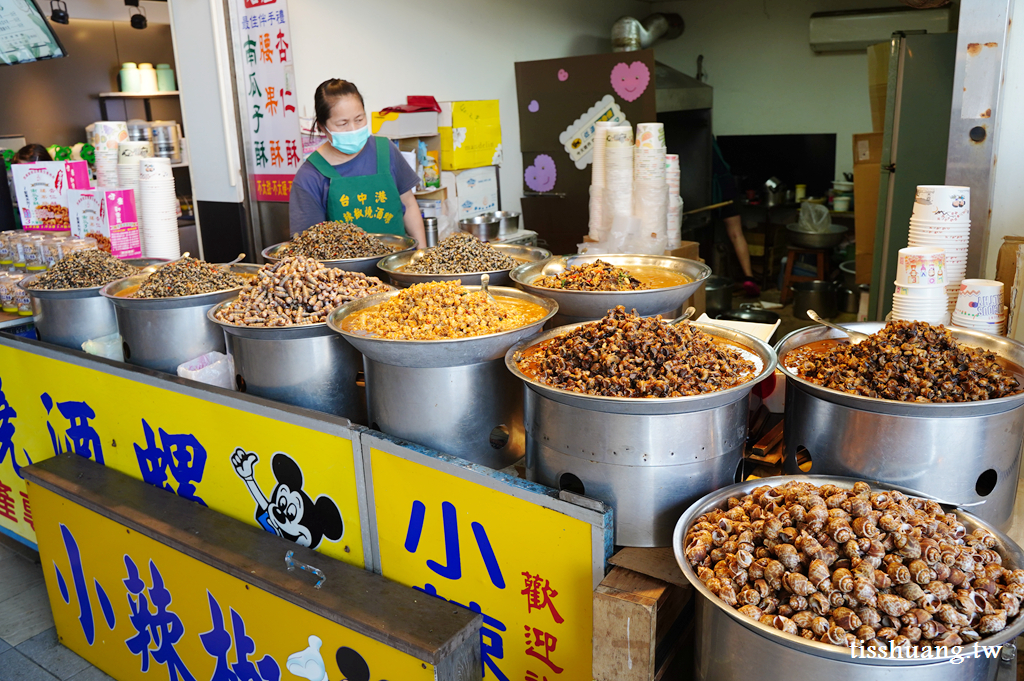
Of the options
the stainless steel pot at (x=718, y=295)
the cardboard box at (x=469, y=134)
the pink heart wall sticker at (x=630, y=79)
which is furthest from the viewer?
the stainless steel pot at (x=718, y=295)

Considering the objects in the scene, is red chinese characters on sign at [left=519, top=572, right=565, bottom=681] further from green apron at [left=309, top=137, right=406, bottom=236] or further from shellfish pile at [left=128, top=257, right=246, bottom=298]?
green apron at [left=309, top=137, right=406, bottom=236]

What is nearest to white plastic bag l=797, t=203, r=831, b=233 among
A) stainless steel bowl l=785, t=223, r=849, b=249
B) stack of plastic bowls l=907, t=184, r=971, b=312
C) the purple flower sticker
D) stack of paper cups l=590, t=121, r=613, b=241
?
stainless steel bowl l=785, t=223, r=849, b=249

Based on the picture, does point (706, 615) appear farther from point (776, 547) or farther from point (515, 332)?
point (515, 332)

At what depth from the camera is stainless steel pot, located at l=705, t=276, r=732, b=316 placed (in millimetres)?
5746

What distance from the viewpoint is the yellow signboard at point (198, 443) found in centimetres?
168

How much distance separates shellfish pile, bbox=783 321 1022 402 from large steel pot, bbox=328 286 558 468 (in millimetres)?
591

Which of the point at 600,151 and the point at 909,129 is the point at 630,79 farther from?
the point at 600,151

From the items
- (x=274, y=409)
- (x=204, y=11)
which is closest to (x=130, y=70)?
(x=204, y=11)

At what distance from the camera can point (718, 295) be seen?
5770 mm

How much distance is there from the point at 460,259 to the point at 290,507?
77 cm

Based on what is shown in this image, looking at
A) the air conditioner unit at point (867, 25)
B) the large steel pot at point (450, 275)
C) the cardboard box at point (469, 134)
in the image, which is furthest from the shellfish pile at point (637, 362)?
the air conditioner unit at point (867, 25)

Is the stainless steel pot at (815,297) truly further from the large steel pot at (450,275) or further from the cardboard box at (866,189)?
the large steel pot at (450,275)

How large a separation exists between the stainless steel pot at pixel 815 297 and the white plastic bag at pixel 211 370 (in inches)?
203

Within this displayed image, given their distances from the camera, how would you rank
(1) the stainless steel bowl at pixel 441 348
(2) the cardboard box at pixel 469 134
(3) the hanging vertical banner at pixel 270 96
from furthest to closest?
1. (2) the cardboard box at pixel 469 134
2. (3) the hanging vertical banner at pixel 270 96
3. (1) the stainless steel bowl at pixel 441 348
